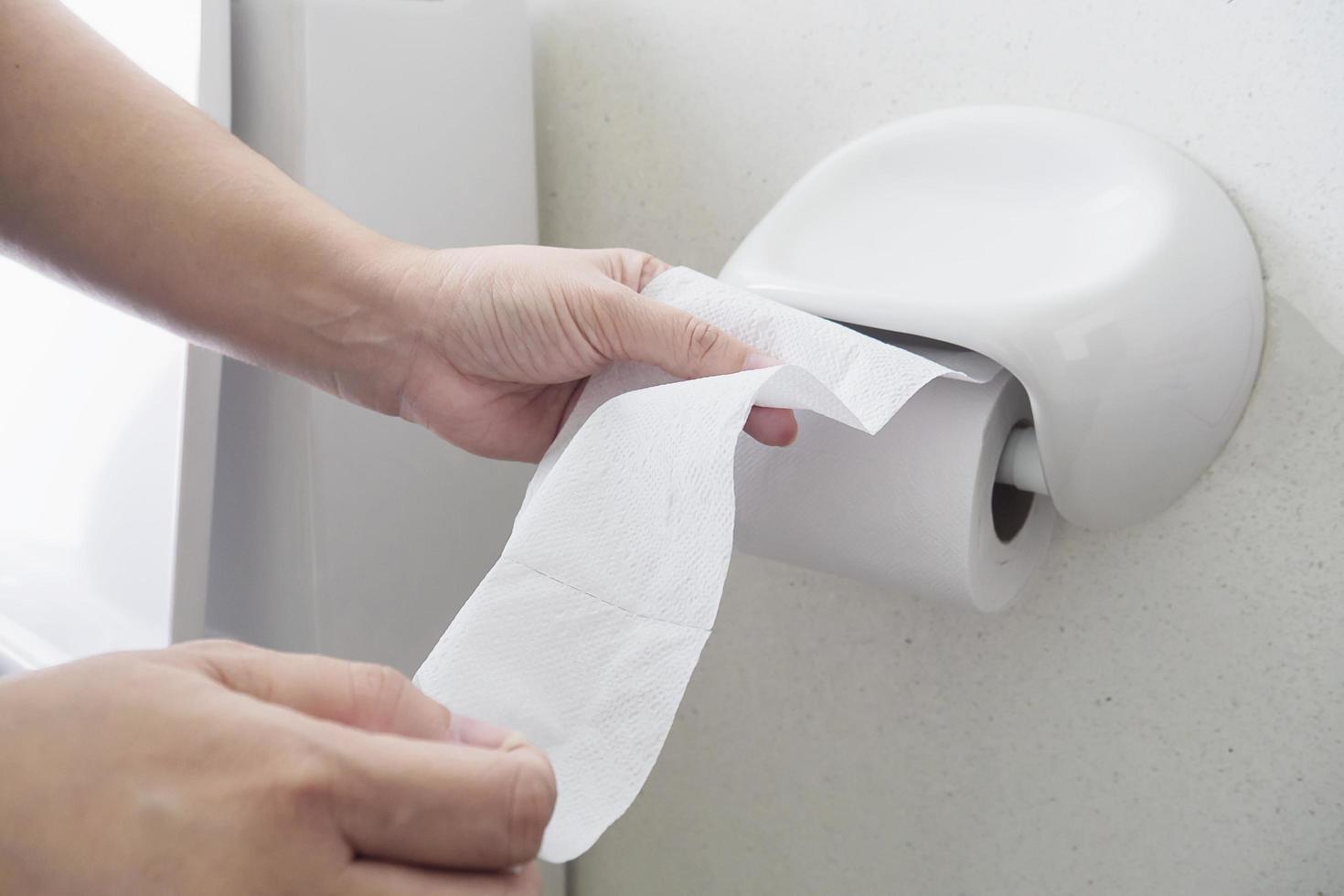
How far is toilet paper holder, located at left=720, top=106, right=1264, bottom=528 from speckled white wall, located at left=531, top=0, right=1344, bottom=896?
3 cm

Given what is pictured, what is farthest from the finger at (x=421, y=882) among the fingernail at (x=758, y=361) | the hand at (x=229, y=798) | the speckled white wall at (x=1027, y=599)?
the speckled white wall at (x=1027, y=599)

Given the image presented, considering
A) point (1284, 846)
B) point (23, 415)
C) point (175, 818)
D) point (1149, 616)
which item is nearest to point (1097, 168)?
point (1149, 616)

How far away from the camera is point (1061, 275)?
0.45 meters

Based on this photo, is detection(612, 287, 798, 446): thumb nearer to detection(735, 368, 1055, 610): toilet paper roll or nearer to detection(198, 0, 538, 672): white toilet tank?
detection(735, 368, 1055, 610): toilet paper roll

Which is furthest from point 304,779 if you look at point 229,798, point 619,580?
point 619,580

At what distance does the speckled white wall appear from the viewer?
468mm

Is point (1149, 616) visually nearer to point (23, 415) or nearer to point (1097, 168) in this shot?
point (1097, 168)

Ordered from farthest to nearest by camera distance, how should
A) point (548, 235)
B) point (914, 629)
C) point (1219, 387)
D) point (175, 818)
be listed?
1. point (548, 235)
2. point (914, 629)
3. point (1219, 387)
4. point (175, 818)

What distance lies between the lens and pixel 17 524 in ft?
2.53

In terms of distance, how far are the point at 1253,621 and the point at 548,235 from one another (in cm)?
49

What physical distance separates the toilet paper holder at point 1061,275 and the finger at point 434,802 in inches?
10.2

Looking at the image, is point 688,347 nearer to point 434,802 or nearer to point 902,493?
point 902,493

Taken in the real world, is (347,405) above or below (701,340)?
below

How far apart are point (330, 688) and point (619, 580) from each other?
0.35ft
